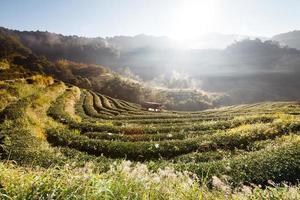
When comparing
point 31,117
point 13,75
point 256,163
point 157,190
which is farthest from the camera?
point 13,75

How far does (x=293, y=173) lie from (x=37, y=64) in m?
124

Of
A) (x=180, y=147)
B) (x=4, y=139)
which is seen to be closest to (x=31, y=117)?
(x=4, y=139)

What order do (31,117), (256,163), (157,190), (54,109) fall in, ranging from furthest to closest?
(54,109) → (31,117) → (256,163) → (157,190)

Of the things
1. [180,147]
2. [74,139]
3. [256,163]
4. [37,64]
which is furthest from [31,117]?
[37,64]

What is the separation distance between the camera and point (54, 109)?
40.9 m

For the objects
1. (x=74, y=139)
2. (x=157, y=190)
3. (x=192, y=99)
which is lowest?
(x=192, y=99)

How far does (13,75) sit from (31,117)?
36945mm

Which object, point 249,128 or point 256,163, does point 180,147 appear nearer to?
point 249,128

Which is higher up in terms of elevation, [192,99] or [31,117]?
[31,117]

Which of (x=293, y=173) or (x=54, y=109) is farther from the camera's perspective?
(x=54, y=109)

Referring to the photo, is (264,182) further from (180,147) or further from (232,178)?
(180,147)

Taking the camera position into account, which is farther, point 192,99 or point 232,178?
point 192,99

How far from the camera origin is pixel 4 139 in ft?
72.1

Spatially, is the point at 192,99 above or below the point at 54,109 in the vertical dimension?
below
